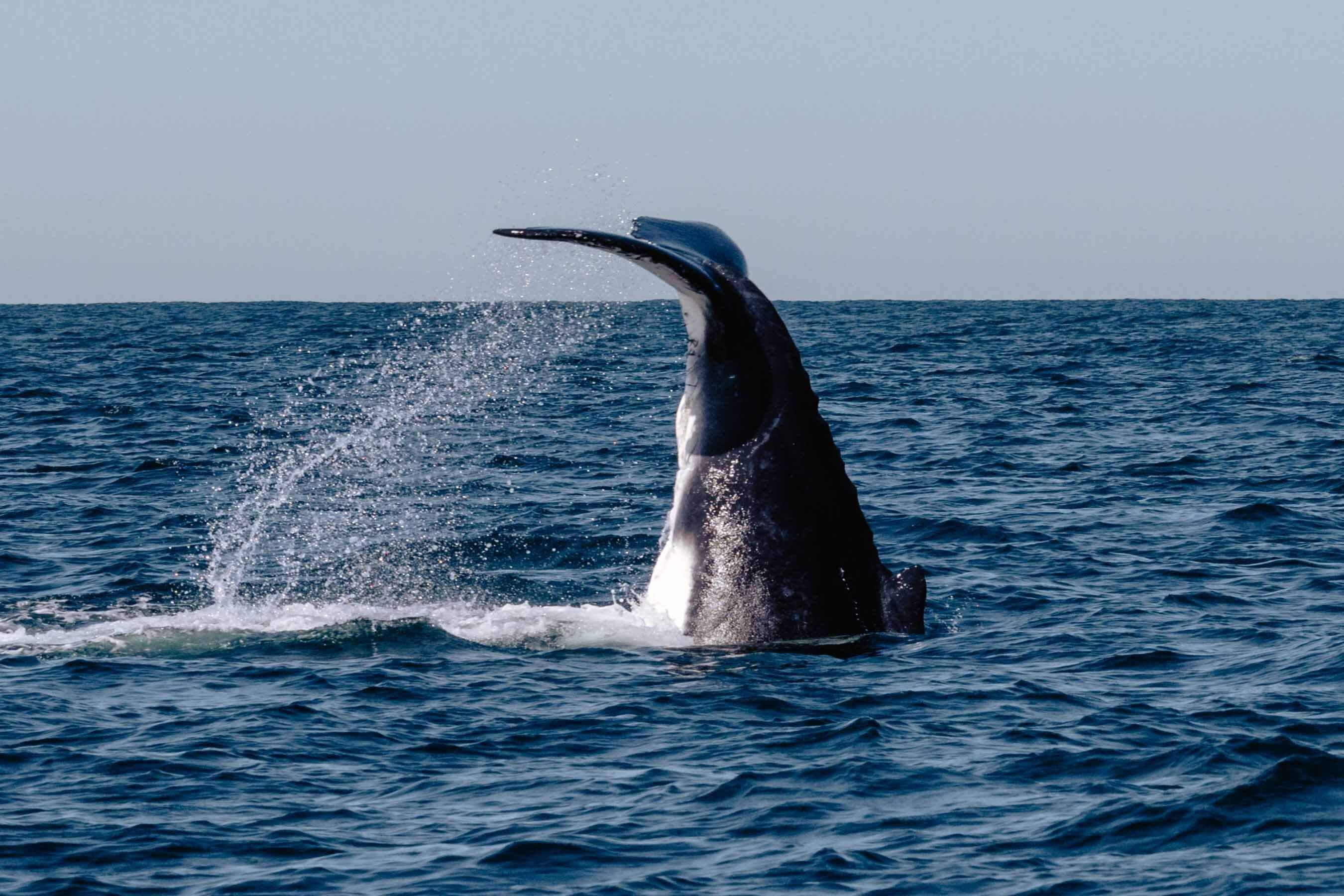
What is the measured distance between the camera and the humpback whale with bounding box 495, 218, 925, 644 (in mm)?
9633

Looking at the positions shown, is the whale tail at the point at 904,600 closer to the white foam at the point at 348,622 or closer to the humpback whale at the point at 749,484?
the humpback whale at the point at 749,484

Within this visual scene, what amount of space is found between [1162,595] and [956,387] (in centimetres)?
2160

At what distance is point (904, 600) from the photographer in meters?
10.6

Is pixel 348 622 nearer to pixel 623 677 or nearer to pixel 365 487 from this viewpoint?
pixel 623 677

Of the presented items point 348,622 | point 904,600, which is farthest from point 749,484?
point 348,622

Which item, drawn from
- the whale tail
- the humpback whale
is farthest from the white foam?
the whale tail

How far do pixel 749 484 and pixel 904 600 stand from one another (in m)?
1.40

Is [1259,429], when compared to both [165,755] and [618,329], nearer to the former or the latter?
[165,755]

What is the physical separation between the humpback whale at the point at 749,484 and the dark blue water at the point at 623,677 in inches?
16.2

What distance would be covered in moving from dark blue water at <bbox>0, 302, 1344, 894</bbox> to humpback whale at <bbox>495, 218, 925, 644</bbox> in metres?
0.41

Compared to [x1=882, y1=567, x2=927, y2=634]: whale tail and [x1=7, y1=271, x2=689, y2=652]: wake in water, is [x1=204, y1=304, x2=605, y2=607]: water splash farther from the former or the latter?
[x1=882, y1=567, x2=927, y2=634]: whale tail

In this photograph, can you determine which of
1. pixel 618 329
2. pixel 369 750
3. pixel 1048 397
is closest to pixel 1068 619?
pixel 369 750

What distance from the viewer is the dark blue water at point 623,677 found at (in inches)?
305

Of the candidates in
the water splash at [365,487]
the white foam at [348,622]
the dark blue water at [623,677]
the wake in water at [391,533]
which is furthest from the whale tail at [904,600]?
the water splash at [365,487]
